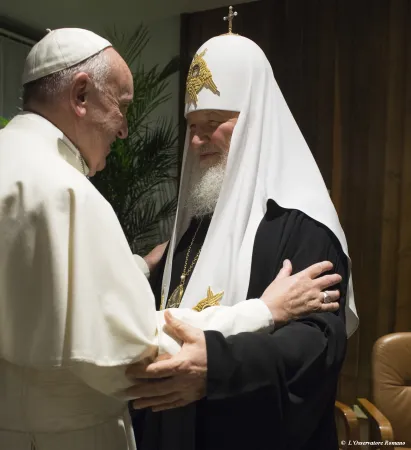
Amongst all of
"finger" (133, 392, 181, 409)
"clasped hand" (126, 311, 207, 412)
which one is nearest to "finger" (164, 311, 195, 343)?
"clasped hand" (126, 311, 207, 412)

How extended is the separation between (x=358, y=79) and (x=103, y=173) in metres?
1.61

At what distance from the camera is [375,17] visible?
9.63ft

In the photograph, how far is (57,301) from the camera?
0.95m

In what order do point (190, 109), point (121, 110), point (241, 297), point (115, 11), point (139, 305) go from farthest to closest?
point (115, 11)
point (190, 109)
point (241, 297)
point (121, 110)
point (139, 305)

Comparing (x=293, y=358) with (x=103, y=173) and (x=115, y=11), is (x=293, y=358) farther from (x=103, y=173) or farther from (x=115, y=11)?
(x=115, y=11)

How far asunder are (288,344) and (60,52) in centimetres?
85

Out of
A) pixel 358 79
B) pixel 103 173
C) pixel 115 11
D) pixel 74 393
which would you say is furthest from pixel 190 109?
pixel 115 11

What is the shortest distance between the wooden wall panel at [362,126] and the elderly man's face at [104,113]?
2049 mm

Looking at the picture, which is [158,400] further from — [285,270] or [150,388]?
[285,270]

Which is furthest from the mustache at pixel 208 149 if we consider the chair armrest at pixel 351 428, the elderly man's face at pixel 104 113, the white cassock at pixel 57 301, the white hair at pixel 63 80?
the chair armrest at pixel 351 428

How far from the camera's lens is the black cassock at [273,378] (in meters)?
1.14

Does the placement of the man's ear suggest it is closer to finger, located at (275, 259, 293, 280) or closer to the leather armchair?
finger, located at (275, 259, 293, 280)

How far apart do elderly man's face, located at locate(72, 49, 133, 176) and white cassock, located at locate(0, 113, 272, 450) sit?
4.9 inches

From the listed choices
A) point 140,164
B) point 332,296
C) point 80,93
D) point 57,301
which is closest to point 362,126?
point 140,164
